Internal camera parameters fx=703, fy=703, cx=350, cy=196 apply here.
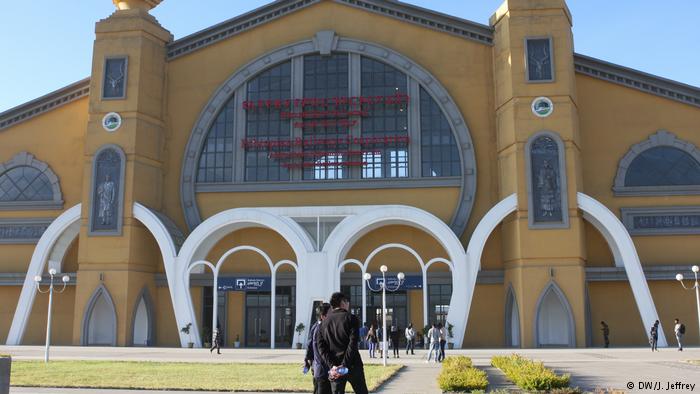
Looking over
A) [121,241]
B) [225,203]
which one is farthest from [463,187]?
[121,241]

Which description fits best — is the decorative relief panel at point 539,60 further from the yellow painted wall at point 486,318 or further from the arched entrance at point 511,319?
the yellow painted wall at point 486,318

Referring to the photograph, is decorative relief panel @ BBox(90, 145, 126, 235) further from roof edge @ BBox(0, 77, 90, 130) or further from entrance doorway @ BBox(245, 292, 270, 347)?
entrance doorway @ BBox(245, 292, 270, 347)

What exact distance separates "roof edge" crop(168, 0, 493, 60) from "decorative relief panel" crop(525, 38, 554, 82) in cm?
447

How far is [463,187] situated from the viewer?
4297cm

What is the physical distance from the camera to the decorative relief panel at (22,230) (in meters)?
46.6

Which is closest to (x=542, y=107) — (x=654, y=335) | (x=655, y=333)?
(x=655, y=333)

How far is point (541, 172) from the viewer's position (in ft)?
129

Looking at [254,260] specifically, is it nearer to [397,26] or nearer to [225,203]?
[225,203]

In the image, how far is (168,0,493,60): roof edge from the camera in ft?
147

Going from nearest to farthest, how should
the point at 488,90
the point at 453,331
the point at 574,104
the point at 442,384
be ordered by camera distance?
the point at 442,384 → the point at 453,331 → the point at 574,104 → the point at 488,90

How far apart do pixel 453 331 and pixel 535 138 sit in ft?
38.5

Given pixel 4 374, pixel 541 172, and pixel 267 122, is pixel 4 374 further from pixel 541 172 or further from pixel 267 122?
pixel 267 122

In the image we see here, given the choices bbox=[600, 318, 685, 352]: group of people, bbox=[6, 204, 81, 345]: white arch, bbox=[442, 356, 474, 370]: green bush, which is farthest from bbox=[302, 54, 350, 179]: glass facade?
bbox=[442, 356, 474, 370]: green bush

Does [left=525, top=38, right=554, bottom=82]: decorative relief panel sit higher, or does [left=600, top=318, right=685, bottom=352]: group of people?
[left=525, top=38, right=554, bottom=82]: decorative relief panel
